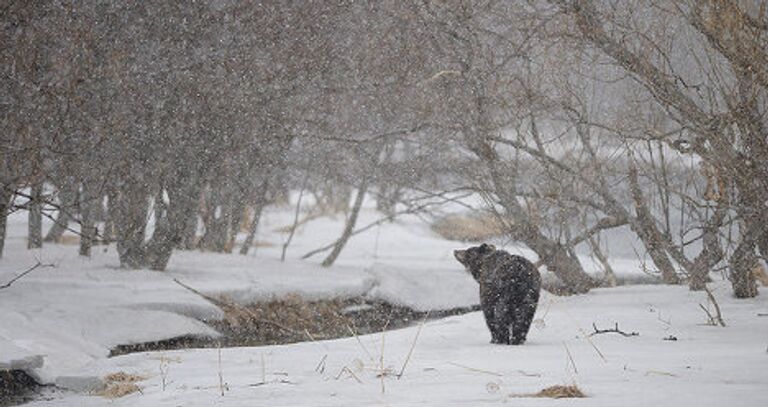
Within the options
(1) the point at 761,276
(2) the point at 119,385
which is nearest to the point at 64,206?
(2) the point at 119,385

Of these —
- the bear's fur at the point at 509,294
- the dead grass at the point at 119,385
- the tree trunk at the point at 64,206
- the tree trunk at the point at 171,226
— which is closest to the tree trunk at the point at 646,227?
the bear's fur at the point at 509,294

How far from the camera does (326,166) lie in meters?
16.8

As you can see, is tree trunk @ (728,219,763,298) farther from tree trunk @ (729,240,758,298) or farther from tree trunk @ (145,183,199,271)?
tree trunk @ (145,183,199,271)

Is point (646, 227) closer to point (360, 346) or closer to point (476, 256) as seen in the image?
point (476, 256)

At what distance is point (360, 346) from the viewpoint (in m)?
8.09

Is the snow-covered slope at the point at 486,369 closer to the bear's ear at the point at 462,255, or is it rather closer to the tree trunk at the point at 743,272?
the tree trunk at the point at 743,272

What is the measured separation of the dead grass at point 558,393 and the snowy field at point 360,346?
0.08m

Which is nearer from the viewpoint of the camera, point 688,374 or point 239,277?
point 688,374

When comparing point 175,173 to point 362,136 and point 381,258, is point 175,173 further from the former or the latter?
point 381,258

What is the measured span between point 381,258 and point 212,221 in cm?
500

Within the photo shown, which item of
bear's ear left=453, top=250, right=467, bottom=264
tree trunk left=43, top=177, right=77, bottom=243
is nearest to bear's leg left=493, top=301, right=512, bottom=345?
bear's ear left=453, top=250, right=467, bottom=264

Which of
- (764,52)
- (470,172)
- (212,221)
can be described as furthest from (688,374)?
(212,221)

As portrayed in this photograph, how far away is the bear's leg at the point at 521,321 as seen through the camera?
295 inches

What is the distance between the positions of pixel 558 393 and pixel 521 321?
10.5 ft
